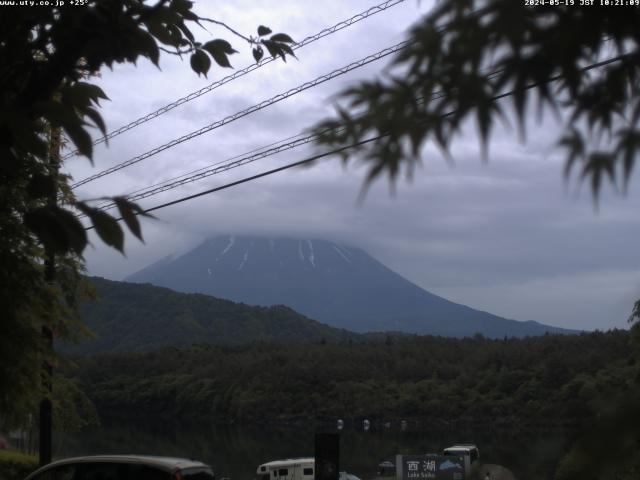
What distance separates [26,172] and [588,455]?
4162mm

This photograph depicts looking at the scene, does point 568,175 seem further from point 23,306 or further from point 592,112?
point 23,306

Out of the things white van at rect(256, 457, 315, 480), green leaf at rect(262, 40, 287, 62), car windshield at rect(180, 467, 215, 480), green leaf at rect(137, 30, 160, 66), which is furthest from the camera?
white van at rect(256, 457, 315, 480)

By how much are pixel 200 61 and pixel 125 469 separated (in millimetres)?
8645

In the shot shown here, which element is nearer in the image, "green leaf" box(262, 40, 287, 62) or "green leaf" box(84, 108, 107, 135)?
"green leaf" box(84, 108, 107, 135)

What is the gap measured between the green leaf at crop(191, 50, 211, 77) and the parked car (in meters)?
7.86

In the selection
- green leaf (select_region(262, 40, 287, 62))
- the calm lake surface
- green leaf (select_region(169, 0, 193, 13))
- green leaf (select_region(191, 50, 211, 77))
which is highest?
green leaf (select_region(169, 0, 193, 13))

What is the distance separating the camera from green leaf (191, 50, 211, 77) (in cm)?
484

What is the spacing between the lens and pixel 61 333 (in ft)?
18.6

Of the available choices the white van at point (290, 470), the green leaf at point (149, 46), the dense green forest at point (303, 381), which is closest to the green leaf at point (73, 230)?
the green leaf at point (149, 46)

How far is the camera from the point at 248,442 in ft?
180

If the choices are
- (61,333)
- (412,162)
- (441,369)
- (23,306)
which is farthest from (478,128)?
(441,369)

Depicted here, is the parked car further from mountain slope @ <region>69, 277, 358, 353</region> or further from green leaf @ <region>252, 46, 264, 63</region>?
mountain slope @ <region>69, 277, 358, 353</region>

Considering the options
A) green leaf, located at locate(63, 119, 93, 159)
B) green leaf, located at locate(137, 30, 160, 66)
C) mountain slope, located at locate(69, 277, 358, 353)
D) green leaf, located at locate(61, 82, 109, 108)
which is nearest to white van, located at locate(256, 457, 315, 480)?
green leaf, located at locate(137, 30, 160, 66)

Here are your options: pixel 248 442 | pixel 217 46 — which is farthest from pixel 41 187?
pixel 248 442
